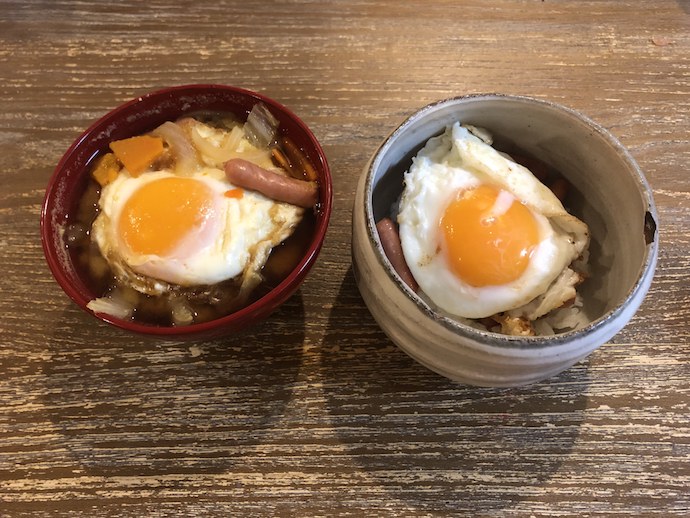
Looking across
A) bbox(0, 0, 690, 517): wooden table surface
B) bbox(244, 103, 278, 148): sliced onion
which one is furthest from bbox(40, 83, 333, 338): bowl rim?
bbox(0, 0, 690, 517): wooden table surface

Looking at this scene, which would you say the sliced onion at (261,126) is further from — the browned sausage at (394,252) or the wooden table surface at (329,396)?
the browned sausage at (394,252)

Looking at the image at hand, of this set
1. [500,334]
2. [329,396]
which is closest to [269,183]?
[329,396]

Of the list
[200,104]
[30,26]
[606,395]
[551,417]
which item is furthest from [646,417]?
[30,26]

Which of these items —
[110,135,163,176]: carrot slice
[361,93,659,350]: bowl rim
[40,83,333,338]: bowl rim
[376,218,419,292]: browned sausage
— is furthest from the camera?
[110,135,163,176]: carrot slice

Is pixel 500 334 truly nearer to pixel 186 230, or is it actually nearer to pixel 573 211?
pixel 573 211

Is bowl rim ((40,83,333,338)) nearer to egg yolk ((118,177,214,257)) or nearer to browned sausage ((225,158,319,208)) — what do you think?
browned sausage ((225,158,319,208))

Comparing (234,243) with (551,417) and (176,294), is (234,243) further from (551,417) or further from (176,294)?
(551,417)

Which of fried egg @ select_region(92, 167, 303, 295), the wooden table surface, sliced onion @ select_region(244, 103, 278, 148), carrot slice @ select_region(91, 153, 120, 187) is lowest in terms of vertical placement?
the wooden table surface
